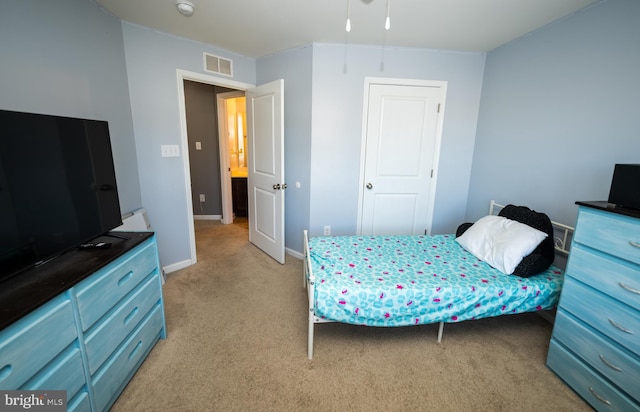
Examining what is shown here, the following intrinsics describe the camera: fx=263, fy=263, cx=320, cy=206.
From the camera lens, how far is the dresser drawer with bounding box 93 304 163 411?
1330 mm

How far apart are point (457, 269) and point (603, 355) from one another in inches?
32.1

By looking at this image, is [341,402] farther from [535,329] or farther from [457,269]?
[535,329]

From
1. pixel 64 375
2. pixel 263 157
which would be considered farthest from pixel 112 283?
pixel 263 157

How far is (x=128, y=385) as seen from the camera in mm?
1572

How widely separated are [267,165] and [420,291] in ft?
7.32

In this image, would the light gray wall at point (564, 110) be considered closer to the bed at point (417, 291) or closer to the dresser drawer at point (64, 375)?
the bed at point (417, 291)

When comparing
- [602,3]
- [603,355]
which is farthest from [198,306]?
[602,3]

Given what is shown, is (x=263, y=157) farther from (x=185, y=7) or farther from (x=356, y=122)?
(x=185, y=7)

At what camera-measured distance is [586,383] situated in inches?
59.3

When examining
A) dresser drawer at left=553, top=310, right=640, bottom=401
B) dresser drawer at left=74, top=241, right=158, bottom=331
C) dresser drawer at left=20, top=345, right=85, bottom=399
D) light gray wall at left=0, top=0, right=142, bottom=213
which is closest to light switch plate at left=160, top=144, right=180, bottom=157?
light gray wall at left=0, top=0, right=142, bottom=213

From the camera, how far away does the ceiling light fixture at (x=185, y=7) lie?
198 centimetres

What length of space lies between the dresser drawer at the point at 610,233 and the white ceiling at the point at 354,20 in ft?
5.23

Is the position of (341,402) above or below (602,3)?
below

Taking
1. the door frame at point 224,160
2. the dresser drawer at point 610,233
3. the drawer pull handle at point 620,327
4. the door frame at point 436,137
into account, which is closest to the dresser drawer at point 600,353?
the drawer pull handle at point 620,327
